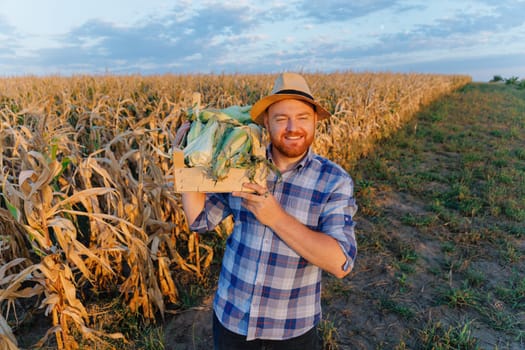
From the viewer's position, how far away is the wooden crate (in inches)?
62.0

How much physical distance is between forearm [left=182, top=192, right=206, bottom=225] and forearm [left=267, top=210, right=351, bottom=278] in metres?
0.47

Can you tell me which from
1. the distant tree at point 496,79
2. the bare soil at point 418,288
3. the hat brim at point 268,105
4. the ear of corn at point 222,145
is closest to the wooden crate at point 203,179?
the ear of corn at point 222,145

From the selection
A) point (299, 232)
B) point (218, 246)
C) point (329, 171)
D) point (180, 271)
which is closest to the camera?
point (299, 232)

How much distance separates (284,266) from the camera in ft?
5.75

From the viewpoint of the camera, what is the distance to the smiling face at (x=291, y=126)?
1.68m

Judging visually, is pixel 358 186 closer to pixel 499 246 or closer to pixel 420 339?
pixel 499 246

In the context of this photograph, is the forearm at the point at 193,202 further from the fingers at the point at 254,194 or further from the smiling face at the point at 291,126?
the smiling face at the point at 291,126

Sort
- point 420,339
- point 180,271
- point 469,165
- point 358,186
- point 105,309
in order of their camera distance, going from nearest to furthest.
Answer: point 420,339 → point 105,309 → point 180,271 → point 358,186 → point 469,165

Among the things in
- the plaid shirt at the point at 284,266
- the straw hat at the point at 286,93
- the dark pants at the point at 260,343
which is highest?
the straw hat at the point at 286,93

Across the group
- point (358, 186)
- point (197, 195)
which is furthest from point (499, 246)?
point (197, 195)

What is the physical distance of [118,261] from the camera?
328 cm

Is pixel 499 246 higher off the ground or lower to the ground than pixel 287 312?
lower

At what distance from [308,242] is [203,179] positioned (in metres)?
0.54

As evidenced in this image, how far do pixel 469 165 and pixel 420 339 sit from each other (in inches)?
Answer: 219
